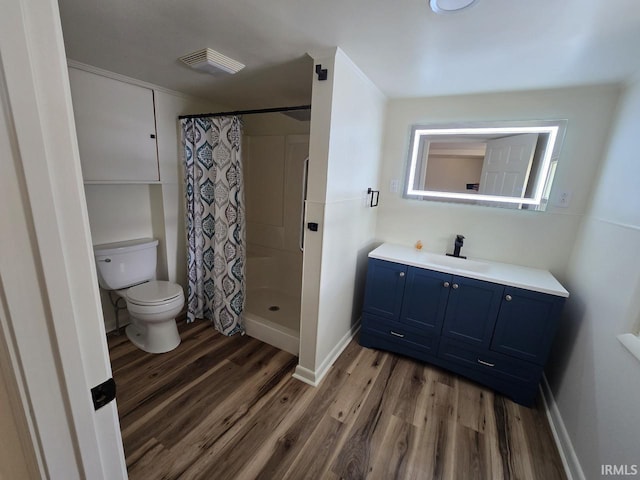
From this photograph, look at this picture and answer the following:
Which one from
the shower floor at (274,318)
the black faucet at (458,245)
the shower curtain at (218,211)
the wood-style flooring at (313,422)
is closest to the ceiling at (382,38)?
the shower curtain at (218,211)

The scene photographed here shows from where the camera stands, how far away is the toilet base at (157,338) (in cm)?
209

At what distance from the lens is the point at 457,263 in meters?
2.21

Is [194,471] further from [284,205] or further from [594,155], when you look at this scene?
[594,155]

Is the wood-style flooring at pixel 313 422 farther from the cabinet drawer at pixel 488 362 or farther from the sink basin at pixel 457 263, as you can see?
the sink basin at pixel 457 263

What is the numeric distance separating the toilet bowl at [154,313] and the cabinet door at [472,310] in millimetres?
2083

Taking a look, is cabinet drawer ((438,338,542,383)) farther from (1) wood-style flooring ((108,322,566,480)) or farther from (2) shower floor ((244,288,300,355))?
(2) shower floor ((244,288,300,355))

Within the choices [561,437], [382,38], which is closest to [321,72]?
[382,38]

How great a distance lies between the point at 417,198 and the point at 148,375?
8.24ft

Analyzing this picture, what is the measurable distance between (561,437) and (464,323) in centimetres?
74

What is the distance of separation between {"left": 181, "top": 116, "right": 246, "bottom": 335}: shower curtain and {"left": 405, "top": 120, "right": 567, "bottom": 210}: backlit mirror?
1.54m

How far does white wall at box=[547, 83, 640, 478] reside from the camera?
1.16 m

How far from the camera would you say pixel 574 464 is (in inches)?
53.5

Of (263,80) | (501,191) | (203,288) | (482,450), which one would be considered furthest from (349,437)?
(263,80)

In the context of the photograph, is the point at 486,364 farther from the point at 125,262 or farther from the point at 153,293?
the point at 125,262
